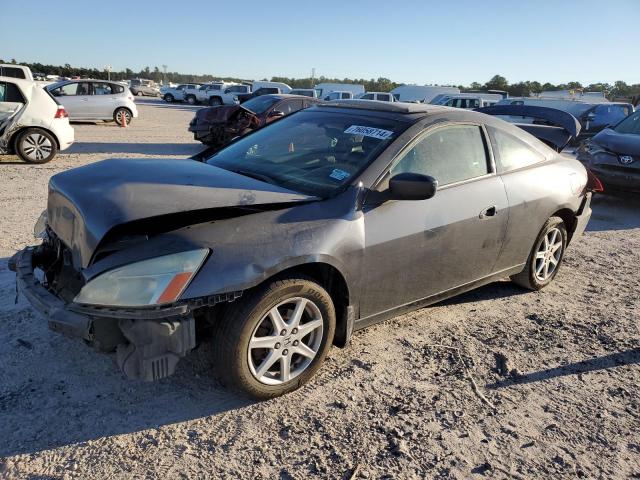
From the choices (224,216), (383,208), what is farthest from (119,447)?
(383,208)

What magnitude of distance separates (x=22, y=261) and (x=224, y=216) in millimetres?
1400

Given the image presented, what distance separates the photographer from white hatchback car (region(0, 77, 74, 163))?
9.40 meters

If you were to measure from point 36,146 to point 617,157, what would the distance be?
10.3m

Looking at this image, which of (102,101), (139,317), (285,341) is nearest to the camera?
(139,317)

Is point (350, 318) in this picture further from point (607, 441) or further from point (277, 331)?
point (607, 441)

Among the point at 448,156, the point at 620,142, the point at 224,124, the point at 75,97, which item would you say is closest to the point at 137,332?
the point at 448,156

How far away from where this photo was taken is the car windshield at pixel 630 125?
895 cm

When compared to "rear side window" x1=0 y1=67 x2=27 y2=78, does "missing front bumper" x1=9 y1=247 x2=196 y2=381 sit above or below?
below

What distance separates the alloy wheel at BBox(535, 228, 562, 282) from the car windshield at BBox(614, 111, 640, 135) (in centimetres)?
543

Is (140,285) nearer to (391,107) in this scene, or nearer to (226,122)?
(391,107)

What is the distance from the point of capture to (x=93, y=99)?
57.6ft

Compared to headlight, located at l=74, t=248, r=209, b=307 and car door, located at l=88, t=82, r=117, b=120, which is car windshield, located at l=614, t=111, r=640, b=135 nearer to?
headlight, located at l=74, t=248, r=209, b=307

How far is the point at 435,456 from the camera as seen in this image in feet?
8.54

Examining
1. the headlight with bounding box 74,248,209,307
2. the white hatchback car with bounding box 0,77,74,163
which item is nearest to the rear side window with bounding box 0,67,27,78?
the white hatchback car with bounding box 0,77,74,163
